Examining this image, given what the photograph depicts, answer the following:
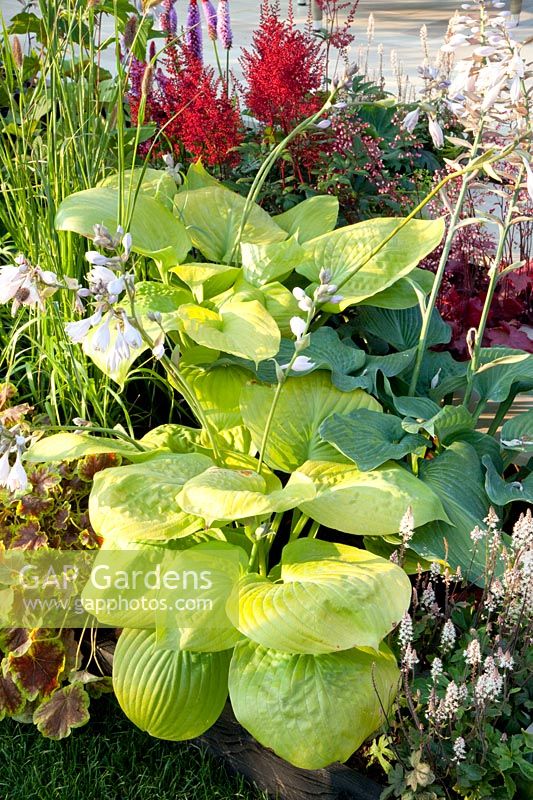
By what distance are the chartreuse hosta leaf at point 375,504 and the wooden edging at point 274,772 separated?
0.40 m

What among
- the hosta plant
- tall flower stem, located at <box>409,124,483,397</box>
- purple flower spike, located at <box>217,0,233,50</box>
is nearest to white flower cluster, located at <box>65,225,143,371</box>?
the hosta plant

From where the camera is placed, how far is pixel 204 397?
1.94 meters

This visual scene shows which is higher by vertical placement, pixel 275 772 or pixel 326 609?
pixel 326 609

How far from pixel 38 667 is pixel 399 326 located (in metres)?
1.12

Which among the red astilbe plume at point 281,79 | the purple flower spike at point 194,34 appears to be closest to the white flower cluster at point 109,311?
the red astilbe plume at point 281,79

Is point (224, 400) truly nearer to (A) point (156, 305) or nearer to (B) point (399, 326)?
(A) point (156, 305)

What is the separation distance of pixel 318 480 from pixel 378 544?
0.56 ft

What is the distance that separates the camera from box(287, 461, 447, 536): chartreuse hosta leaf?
1.56m

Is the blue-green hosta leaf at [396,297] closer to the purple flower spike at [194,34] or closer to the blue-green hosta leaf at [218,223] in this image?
the blue-green hosta leaf at [218,223]

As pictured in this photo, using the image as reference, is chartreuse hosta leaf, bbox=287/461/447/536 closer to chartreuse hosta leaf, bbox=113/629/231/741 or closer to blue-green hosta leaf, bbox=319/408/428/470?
blue-green hosta leaf, bbox=319/408/428/470

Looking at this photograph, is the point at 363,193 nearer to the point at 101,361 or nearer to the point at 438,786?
the point at 101,361

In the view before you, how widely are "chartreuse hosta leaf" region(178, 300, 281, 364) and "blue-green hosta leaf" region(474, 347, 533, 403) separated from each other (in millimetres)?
444

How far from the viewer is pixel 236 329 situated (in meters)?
1.75

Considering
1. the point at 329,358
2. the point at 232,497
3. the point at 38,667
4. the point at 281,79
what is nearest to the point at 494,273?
the point at 329,358
